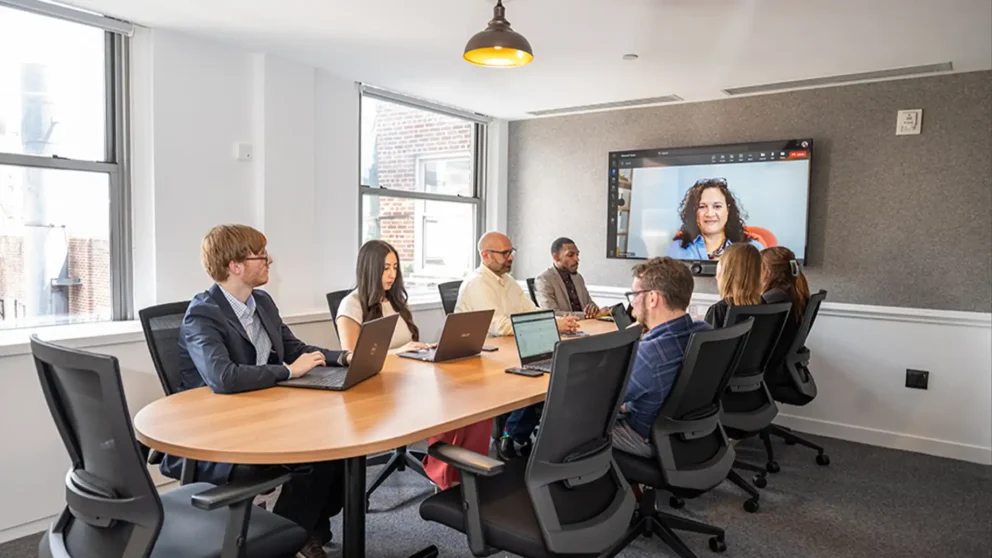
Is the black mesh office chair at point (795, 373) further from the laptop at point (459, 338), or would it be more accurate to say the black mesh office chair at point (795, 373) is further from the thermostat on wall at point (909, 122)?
the laptop at point (459, 338)

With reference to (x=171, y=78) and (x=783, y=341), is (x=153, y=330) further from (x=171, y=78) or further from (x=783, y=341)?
(x=783, y=341)

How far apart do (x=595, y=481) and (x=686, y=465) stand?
0.54m

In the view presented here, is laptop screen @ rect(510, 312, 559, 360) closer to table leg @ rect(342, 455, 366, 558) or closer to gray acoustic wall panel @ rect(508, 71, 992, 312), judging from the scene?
table leg @ rect(342, 455, 366, 558)

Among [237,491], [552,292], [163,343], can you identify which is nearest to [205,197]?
[163,343]

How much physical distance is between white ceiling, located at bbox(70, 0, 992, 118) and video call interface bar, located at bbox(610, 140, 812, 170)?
1.61 ft

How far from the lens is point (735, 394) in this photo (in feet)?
10.1

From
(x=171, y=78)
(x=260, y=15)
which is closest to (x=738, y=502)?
(x=260, y=15)

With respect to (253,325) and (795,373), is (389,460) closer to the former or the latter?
(253,325)

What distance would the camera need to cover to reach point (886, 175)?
13.8ft

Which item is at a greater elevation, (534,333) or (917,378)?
(534,333)

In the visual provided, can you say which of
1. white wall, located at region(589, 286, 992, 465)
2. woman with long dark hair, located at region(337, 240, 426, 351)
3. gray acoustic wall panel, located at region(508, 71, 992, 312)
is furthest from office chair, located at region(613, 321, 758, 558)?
gray acoustic wall panel, located at region(508, 71, 992, 312)

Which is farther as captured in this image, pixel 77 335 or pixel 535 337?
pixel 77 335

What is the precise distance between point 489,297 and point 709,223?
2055 millimetres

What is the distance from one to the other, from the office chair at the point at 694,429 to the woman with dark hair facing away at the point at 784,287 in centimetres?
134
